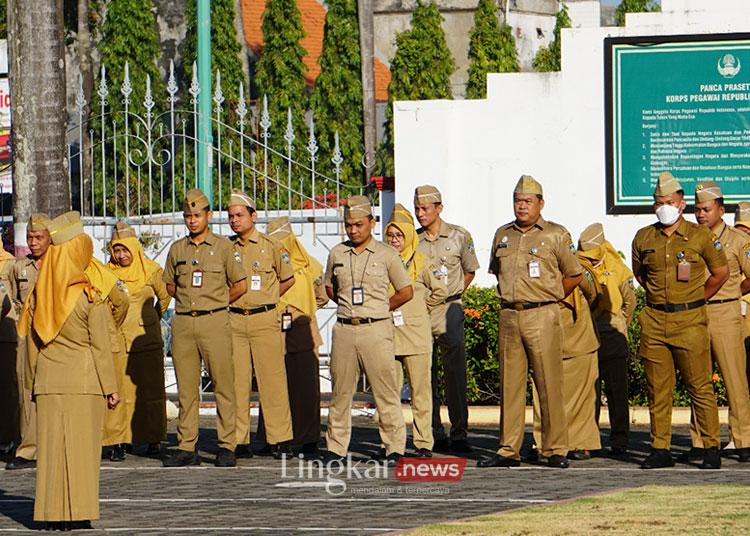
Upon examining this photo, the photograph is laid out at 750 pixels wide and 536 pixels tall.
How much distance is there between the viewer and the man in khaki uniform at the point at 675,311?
531 inches

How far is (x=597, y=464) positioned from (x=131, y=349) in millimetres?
3905

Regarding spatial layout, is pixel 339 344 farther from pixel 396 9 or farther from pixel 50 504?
pixel 396 9

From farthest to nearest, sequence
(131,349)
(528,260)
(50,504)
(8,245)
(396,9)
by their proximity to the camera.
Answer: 1. (396,9)
2. (8,245)
3. (131,349)
4. (528,260)
5. (50,504)

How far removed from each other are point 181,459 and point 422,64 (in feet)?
82.8

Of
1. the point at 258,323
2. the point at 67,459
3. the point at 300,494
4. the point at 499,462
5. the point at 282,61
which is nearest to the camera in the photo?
the point at 67,459

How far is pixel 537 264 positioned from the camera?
13.6m

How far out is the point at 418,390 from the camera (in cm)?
1446

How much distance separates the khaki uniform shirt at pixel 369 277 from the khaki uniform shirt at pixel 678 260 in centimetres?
186

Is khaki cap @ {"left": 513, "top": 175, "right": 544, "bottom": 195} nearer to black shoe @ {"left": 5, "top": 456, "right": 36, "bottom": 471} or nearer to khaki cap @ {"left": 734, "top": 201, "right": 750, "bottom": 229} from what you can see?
khaki cap @ {"left": 734, "top": 201, "right": 750, "bottom": 229}

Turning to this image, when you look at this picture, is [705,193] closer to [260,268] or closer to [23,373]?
[260,268]

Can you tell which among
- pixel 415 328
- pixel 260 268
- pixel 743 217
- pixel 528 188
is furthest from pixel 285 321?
pixel 743 217

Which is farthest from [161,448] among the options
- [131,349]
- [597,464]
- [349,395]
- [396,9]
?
[396,9]

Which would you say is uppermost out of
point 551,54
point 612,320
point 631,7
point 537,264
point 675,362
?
point 631,7

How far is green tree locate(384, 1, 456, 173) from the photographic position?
38500 millimetres
